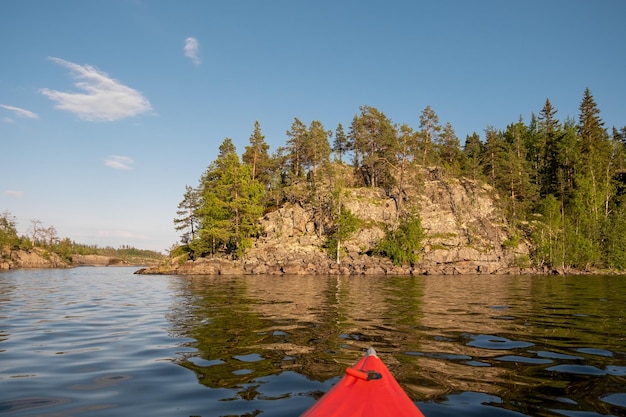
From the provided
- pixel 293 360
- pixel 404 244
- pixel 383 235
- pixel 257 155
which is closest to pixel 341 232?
pixel 383 235

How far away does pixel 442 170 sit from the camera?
7131cm

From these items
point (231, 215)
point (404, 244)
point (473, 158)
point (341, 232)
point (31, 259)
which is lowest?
point (31, 259)

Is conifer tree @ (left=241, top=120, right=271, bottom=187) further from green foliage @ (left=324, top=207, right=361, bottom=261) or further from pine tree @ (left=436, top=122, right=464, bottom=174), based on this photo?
pine tree @ (left=436, top=122, right=464, bottom=174)

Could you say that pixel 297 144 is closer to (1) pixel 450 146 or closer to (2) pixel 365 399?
(1) pixel 450 146

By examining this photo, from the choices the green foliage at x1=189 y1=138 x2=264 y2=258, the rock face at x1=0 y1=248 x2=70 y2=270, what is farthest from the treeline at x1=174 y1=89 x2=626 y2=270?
the rock face at x1=0 y1=248 x2=70 y2=270

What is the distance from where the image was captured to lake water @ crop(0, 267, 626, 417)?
5.02m

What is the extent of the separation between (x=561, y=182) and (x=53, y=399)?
77.2m

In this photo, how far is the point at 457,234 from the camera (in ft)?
200

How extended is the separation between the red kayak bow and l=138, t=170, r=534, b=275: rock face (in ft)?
164

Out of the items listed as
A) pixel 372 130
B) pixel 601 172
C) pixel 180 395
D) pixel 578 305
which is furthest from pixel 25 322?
pixel 601 172

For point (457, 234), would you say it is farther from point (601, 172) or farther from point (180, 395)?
point (180, 395)

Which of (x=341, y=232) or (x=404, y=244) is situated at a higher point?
(x=341, y=232)

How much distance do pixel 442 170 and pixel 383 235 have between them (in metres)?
20.6

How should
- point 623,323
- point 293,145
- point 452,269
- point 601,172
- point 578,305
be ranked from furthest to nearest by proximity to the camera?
point 293,145, point 601,172, point 452,269, point 578,305, point 623,323
